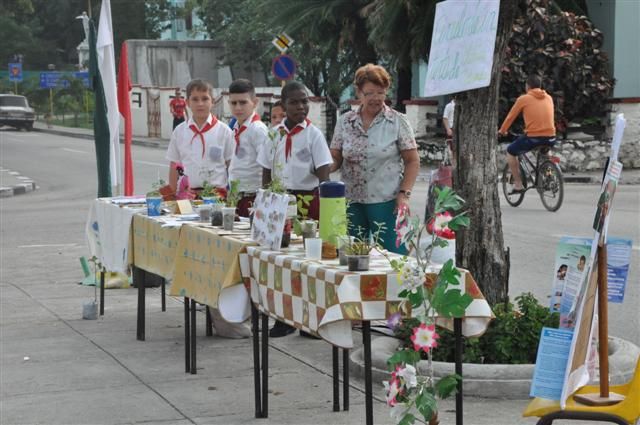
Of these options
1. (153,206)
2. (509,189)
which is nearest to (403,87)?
(509,189)

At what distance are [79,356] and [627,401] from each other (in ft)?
15.2

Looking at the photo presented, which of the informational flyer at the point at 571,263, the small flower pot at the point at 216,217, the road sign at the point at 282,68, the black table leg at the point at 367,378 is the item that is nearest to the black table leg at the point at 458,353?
the black table leg at the point at 367,378

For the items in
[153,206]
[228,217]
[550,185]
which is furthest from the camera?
[550,185]

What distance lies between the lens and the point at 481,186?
7992 millimetres

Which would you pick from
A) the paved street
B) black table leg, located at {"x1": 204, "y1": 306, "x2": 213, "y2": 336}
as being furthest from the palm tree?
black table leg, located at {"x1": 204, "y1": 306, "x2": 213, "y2": 336}

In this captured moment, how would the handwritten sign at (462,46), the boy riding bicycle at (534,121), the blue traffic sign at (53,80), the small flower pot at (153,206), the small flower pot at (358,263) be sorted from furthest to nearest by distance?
the blue traffic sign at (53,80) < the boy riding bicycle at (534,121) < the small flower pot at (153,206) < the handwritten sign at (462,46) < the small flower pot at (358,263)

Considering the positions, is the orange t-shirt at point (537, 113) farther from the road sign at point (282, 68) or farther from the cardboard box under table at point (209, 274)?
the road sign at point (282, 68)

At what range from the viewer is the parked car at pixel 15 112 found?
55062 mm

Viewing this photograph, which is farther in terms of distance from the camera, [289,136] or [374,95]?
[289,136]

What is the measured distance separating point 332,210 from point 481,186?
1765 millimetres

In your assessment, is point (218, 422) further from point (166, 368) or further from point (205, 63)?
point (205, 63)

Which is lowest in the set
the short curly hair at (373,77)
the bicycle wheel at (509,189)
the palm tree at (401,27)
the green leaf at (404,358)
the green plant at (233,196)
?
the bicycle wheel at (509,189)

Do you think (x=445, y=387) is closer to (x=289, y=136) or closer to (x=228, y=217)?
(x=228, y=217)

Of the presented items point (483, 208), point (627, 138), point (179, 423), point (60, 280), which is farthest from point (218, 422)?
point (627, 138)
